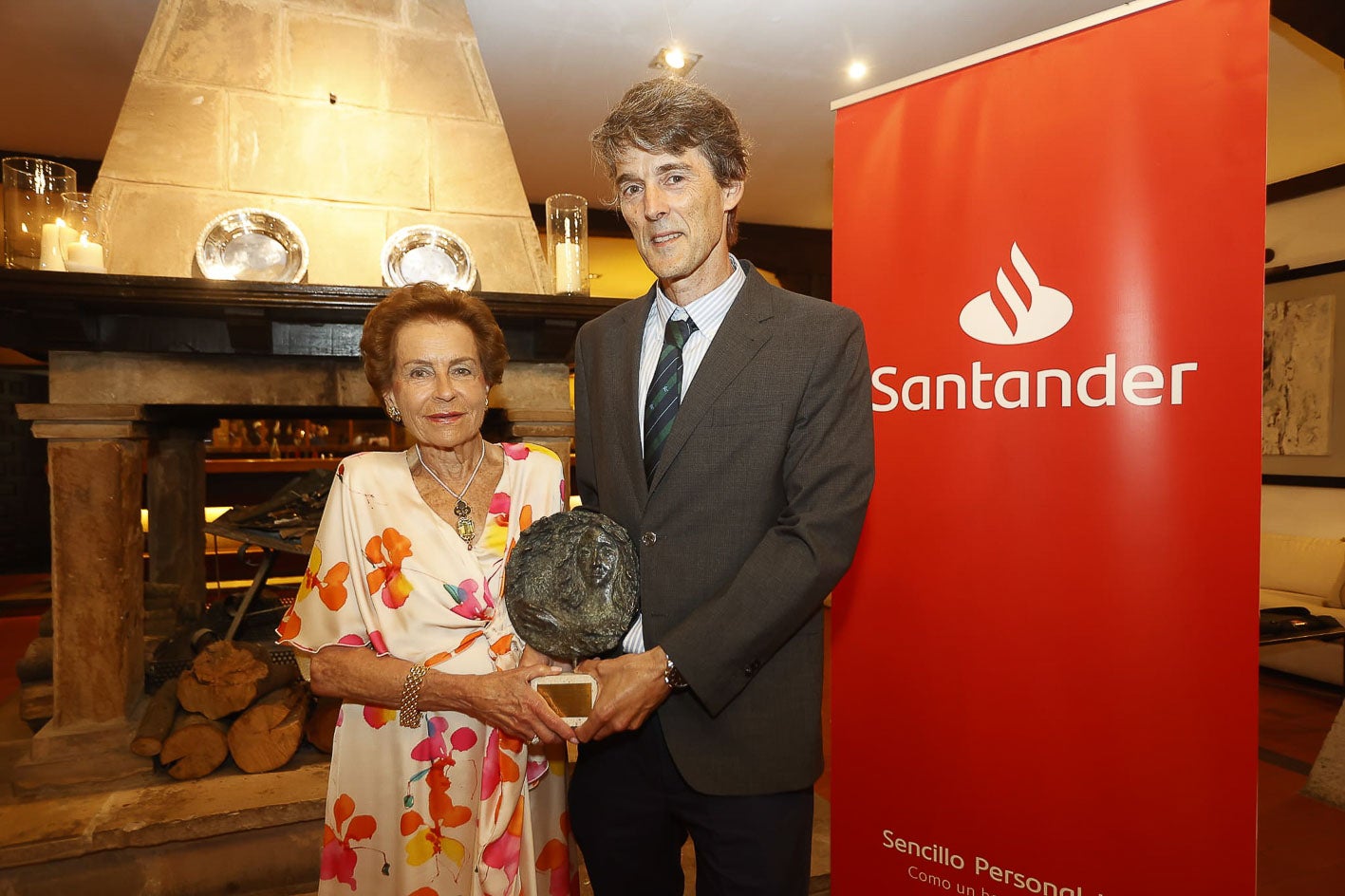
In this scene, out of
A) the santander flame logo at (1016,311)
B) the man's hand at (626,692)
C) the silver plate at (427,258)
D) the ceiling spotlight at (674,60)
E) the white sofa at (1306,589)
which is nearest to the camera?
the man's hand at (626,692)

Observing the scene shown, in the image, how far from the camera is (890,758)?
2035mm

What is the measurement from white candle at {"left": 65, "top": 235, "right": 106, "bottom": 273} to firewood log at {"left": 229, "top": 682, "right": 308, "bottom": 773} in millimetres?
1494

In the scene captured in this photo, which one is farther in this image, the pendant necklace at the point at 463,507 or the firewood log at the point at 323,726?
the firewood log at the point at 323,726

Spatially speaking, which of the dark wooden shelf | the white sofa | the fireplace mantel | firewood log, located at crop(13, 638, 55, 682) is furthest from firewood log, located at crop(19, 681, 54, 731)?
the white sofa

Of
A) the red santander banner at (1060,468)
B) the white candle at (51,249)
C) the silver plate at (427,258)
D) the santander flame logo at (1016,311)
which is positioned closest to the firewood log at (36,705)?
the white candle at (51,249)

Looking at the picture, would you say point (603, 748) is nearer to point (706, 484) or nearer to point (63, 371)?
point (706, 484)

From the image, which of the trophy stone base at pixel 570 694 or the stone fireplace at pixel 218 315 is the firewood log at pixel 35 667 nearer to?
the stone fireplace at pixel 218 315

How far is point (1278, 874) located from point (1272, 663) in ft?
8.57

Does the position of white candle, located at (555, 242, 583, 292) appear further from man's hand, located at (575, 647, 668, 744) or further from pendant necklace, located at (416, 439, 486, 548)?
man's hand, located at (575, 647, 668, 744)

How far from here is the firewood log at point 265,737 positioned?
255 centimetres

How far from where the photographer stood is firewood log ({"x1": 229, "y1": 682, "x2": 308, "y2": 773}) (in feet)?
8.36

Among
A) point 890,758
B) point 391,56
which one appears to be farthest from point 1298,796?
point 391,56

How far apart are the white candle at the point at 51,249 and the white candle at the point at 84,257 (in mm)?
44

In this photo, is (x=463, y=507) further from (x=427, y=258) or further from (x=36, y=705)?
(x=36, y=705)
